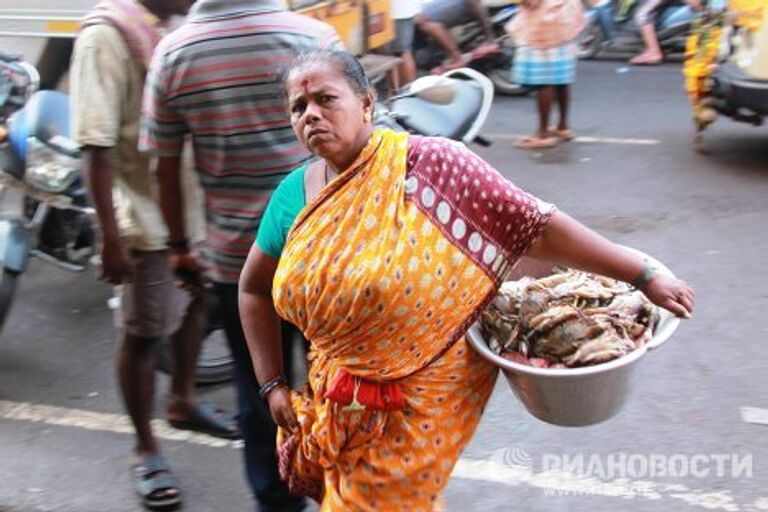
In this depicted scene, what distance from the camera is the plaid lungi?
23.2 feet

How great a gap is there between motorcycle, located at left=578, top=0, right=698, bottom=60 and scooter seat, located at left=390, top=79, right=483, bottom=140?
5340mm

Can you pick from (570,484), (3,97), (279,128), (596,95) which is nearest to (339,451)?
(279,128)

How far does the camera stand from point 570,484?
3.47 metres

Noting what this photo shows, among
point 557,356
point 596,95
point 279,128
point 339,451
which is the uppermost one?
point 279,128

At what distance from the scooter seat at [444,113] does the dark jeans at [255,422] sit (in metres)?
1.42

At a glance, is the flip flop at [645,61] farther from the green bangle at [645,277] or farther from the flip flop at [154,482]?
the green bangle at [645,277]

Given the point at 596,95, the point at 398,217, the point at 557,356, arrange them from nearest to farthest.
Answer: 1. the point at 398,217
2. the point at 557,356
3. the point at 596,95

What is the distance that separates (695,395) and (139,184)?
218 cm

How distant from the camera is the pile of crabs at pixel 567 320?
2.25 meters

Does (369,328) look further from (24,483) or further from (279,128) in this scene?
(24,483)

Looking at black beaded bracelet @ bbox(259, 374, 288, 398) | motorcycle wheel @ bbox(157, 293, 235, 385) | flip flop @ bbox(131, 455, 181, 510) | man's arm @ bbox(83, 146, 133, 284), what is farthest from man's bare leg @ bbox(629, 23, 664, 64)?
black beaded bracelet @ bbox(259, 374, 288, 398)

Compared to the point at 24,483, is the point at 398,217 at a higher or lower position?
higher

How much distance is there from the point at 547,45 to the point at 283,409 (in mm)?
5110

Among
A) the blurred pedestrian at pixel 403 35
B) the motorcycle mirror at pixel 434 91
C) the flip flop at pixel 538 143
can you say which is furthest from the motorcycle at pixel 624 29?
the motorcycle mirror at pixel 434 91
